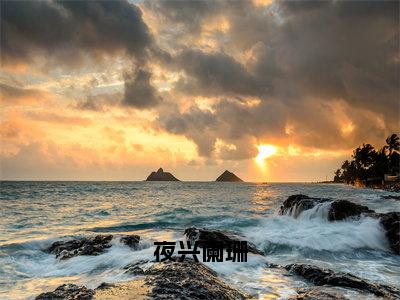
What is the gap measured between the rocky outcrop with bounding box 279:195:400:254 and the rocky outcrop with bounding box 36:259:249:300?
11675 millimetres

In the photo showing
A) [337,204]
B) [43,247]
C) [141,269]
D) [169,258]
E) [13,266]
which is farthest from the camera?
[337,204]

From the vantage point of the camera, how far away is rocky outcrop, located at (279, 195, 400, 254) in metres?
17.7

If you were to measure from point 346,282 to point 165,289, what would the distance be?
4598 millimetres

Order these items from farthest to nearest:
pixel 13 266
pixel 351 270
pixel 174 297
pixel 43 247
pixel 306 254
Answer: pixel 43 247 → pixel 306 254 → pixel 13 266 → pixel 351 270 → pixel 174 297

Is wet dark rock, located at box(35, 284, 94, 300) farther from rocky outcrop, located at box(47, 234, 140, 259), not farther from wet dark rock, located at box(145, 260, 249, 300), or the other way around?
rocky outcrop, located at box(47, 234, 140, 259)

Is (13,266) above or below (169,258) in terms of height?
below

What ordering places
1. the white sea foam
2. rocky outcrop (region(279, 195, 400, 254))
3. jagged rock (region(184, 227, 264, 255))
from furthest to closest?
rocky outcrop (region(279, 195, 400, 254)), the white sea foam, jagged rock (region(184, 227, 264, 255))

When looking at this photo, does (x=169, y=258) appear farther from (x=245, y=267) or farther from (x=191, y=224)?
(x=191, y=224)

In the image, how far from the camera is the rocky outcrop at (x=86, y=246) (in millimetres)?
14375

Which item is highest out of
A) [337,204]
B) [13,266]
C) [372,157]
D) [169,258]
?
[372,157]

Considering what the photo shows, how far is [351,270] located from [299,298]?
572 centimetres

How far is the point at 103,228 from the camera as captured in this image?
2527 centimetres

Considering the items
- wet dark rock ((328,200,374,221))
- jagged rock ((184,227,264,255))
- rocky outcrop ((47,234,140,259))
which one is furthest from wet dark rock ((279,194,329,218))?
rocky outcrop ((47,234,140,259))

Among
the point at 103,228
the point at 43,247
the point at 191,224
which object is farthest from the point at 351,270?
the point at 103,228
